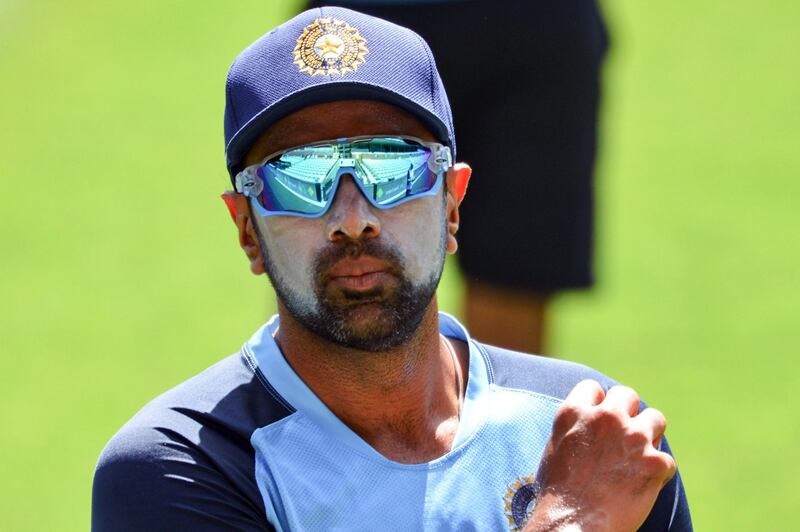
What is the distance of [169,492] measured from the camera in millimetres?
2912

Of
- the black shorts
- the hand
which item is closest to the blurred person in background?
the black shorts

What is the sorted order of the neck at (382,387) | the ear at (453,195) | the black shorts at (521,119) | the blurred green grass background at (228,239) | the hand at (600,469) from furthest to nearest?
the blurred green grass background at (228,239) < the black shorts at (521,119) < the ear at (453,195) < the neck at (382,387) < the hand at (600,469)

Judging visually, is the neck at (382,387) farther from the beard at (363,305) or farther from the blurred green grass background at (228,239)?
the blurred green grass background at (228,239)

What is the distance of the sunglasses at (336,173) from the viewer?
9.88 feet

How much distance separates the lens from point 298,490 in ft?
9.68

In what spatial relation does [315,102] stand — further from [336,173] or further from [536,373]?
[536,373]

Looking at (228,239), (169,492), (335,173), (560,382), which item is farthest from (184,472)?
(228,239)

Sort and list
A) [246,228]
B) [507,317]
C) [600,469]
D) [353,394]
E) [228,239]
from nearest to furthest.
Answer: [600,469] < [353,394] < [246,228] < [507,317] < [228,239]

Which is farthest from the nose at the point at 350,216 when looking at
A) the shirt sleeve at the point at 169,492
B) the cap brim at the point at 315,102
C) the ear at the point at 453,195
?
the shirt sleeve at the point at 169,492

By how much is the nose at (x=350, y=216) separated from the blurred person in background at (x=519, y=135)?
227 centimetres

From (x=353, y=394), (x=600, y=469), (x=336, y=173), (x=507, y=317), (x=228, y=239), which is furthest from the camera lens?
(x=228, y=239)

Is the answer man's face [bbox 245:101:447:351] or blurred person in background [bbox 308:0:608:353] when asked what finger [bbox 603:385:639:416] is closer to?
man's face [bbox 245:101:447:351]

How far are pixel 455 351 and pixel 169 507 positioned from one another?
2.62ft

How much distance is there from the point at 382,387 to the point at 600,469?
499 millimetres
